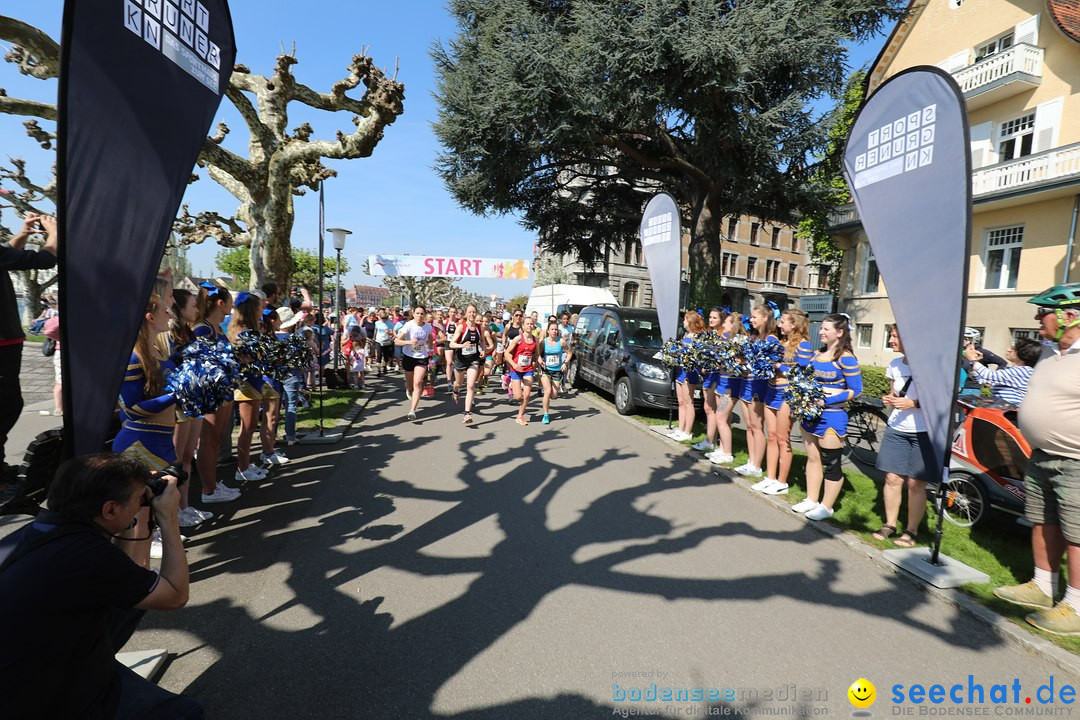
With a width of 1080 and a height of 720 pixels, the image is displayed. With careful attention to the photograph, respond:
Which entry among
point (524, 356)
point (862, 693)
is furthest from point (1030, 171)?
point (862, 693)

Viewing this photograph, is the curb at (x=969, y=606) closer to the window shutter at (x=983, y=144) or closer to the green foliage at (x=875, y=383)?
the green foliage at (x=875, y=383)

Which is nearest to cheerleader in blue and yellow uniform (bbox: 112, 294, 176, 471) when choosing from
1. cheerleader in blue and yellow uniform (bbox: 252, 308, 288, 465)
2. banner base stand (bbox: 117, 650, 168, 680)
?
banner base stand (bbox: 117, 650, 168, 680)

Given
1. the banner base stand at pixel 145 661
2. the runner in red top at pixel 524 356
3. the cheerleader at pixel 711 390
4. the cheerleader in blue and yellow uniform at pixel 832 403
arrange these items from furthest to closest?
the runner in red top at pixel 524 356 → the cheerleader at pixel 711 390 → the cheerleader in blue and yellow uniform at pixel 832 403 → the banner base stand at pixel 145 661

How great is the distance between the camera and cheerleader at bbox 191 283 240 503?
4.59 meters

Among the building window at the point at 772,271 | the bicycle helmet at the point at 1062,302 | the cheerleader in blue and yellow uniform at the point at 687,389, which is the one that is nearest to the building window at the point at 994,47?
the cheerleader in blue and yellow uniform at the point at 687,389

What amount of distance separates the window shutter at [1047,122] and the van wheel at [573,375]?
57.0 ft

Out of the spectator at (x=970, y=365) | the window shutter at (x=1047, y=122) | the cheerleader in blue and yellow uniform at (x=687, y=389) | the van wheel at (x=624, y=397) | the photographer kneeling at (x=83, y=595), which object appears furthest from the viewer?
the window shutter at (x=1047, y=122)

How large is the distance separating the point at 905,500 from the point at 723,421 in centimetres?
211

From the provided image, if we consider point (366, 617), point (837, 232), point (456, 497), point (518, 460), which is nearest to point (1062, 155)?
point (837, 232)

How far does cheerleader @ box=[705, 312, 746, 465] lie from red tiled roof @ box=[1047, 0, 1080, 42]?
1905cm

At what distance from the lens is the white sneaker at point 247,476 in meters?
5.57

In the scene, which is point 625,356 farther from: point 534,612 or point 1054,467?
point 534,612

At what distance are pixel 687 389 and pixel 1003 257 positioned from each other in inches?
727

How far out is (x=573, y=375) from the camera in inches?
538
